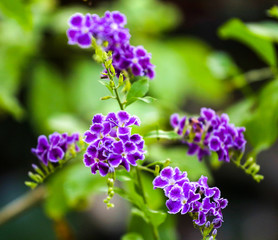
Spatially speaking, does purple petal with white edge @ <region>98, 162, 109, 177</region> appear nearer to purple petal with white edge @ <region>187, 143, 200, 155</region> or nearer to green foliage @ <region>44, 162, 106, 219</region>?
purple petal with white edge @ <region>187, 143, 200, 155</region>

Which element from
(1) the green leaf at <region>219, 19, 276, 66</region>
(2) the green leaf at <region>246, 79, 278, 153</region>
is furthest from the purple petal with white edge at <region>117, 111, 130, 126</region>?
(1) the green leaf at <region>219, 19, 276, 66</region>

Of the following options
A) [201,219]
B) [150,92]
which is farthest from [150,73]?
[150,92]

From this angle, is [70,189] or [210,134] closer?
[210,134]

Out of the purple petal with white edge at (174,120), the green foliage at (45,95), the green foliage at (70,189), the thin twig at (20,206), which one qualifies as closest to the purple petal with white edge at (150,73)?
the purple petal with white edge at (174,120)

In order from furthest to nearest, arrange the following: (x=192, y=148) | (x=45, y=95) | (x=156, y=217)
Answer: (x=45, y=95) → (x=192, y=148) → (x=156, y=217)

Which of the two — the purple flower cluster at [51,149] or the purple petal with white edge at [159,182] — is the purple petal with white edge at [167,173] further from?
the purple flower cluster at [51,149]

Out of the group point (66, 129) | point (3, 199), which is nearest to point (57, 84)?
point (66, 129)

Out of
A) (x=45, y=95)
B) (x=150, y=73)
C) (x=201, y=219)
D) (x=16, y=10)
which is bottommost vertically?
(x=201, y=219)

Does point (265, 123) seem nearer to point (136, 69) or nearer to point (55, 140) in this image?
point (136, 69)
